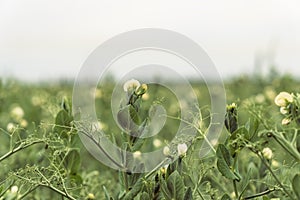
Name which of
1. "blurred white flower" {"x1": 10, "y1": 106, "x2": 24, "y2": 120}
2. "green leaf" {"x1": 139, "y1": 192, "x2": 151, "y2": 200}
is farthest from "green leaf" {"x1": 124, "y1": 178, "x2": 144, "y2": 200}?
"blurred white flower" {"x1": 10, "y1": 106, "x2": 24, "y2": 120}

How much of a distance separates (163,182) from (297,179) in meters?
0.16

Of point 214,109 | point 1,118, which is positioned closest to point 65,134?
point 214,109

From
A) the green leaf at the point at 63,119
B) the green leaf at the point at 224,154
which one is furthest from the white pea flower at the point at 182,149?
the green leaf at the point at 63,119

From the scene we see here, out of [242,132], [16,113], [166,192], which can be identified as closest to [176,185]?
[166,192]

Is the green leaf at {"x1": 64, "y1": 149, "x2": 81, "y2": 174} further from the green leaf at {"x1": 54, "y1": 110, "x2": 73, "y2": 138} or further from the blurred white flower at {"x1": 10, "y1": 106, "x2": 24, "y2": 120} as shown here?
the blurred white flower at {"x1": 10, "y1": 106, "x2": 24, "y2": 120}

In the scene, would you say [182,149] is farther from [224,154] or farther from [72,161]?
[72,161]

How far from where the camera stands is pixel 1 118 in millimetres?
2027

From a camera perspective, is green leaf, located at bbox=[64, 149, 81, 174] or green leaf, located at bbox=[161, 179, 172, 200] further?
green leaf, located at bbox=[64, 149, 81, 174]

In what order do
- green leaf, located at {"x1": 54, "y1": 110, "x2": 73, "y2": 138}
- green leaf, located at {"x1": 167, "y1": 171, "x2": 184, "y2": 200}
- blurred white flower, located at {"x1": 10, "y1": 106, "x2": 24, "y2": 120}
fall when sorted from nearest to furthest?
green leaf, located at {"x1": 167, "y1": 171, "x2": 184, "y2": 200}
green leaf, located at {"x1": 54, "y1": 110, "x2": 73, "y2": 138}
blurred white flower, located at {"x1": 10, "y1": 106, "x2": 24, "y2": 120}

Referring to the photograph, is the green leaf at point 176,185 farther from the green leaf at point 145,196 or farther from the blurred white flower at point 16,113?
the blurred white flower at point 16,113

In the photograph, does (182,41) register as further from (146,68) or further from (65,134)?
(65,134)

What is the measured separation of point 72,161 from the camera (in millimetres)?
1039

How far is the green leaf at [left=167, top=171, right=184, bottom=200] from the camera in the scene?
0.77m

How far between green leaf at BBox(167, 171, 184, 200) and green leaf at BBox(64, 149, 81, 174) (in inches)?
11.2
